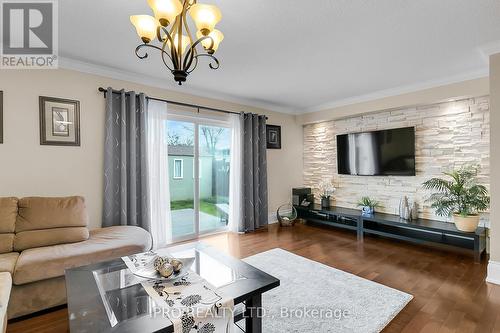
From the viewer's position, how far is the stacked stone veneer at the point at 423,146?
11.1 ft

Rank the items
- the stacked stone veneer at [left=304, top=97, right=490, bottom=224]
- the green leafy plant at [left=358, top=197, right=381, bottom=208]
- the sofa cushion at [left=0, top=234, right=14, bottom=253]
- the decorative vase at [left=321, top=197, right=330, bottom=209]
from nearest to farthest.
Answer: the sofa cushion at [left=0, top=234, right=14, bottom=253], the stacked stone veneer at [left=304, top=97, right=490, bottom=224], the green leafy plant at [left=358, top=197, right=381, bottom=208], the decorative vase at [left=321, top=197, right=330, bottom=209]

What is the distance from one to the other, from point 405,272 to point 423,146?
210cm

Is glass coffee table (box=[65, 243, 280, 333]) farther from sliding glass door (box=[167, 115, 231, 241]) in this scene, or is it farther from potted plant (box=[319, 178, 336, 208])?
potted plant (box=[319, 178, 336, 208])

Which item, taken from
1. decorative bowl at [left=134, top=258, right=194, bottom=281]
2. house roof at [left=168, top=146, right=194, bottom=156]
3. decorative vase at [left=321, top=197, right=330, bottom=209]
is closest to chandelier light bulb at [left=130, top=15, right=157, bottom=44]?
decorative bowl at [left=134, top=258, right=194, bottom=281]

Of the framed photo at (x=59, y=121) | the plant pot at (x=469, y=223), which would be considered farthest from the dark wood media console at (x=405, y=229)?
the framed photo at (x=59, y=121)

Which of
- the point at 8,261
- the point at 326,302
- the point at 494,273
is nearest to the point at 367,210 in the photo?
the point at 494,273

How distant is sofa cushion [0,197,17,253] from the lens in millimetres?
2288

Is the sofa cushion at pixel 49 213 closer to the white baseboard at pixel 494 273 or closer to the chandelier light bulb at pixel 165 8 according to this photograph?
the chandelier light bulb at pixel 165 8

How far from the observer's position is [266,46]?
2592 mm

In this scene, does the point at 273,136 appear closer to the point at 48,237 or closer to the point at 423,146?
the point at 423,146

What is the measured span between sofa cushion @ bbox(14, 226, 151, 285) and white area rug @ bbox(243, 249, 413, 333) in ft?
4.75

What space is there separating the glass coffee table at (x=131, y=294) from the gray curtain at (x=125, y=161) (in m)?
1.51

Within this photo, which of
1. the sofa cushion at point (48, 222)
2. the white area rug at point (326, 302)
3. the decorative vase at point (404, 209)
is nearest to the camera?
the white area rug at point (326, 302)

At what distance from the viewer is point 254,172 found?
15.4ft
